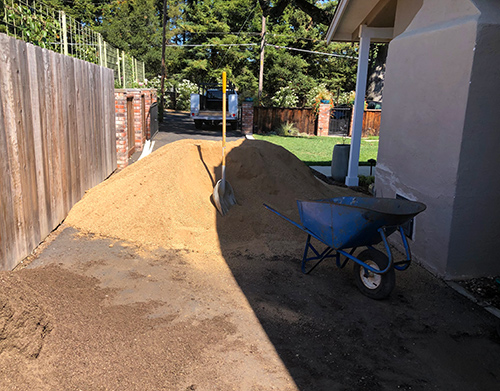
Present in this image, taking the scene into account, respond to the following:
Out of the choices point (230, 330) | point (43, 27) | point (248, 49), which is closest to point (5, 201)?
point (230, 330)

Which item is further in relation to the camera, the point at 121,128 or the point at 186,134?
the point at 186,134

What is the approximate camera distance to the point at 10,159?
5090mm

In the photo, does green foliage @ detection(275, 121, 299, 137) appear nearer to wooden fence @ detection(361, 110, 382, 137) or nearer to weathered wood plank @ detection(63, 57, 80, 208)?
wooden fence @ detection(361, 110, 382, 137)

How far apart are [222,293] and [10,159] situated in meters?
2.82

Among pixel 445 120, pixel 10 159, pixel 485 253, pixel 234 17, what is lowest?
pixel 485 253

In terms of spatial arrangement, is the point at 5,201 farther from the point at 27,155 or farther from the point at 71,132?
the point at 71,132

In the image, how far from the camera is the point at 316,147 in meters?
18.6

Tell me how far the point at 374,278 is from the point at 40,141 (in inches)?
180

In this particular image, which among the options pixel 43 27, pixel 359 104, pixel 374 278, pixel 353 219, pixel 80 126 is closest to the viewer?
pixel 353 219

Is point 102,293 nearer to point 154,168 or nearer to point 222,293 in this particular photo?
point 222,293

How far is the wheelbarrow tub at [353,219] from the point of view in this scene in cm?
473

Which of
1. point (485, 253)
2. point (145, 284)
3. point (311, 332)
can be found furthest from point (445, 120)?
point (145, 284)

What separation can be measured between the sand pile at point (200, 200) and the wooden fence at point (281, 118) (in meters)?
14.1

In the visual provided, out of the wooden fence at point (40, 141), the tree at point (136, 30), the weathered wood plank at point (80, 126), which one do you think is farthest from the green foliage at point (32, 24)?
the tree at point (136, 30)
